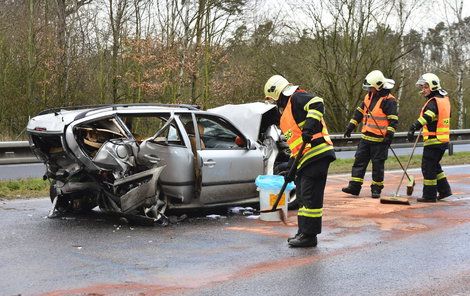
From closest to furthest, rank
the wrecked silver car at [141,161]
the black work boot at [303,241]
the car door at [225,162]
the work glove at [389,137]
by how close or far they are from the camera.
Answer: the black work boot at [303,241]
the wrecked silver car at [141,161]
the car door at [225,162]
the work glove at [389,137]

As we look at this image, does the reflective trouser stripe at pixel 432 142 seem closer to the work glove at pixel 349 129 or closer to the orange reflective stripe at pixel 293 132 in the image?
the work glove at pixel 349 129

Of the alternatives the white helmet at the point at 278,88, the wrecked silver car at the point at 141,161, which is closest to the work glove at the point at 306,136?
the white helmet at the point at 278,88

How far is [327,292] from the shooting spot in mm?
4512

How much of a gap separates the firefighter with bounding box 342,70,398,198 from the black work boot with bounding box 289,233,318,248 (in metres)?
3.72

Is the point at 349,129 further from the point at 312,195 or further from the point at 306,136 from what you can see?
the point at 306,136

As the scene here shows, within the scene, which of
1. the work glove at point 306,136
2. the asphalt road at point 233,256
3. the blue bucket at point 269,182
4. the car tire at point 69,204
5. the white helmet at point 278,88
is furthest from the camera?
the car tire at point 69,204

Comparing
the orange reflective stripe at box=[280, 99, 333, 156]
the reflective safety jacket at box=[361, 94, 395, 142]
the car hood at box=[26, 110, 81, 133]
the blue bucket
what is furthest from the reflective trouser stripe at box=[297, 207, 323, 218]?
the reflective safety jacket at box=[361, 94, 395, 142]

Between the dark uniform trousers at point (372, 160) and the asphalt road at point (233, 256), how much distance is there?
1.41m

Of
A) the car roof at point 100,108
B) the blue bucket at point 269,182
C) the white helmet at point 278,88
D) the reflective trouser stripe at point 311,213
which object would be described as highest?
the white helmet at point 278,88

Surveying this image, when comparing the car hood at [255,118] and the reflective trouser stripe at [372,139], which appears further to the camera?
the reflective trouser stripe at [372,139]

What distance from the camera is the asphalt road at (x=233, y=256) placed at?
4.62m

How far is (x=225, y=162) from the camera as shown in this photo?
7.63 meters

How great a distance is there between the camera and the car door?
746 cm

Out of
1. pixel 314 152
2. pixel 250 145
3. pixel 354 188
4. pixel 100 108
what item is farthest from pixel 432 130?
pixel 100 108
